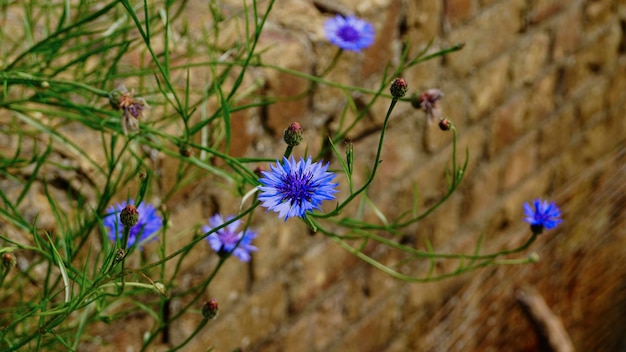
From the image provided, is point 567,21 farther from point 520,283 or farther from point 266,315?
point 266,315

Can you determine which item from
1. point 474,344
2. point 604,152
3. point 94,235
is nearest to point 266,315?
point 94,235

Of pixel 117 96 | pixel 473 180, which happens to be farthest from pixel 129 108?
pixel 473 180

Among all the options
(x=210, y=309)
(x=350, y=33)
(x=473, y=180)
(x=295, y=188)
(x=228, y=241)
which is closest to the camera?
(x=295, y=188)

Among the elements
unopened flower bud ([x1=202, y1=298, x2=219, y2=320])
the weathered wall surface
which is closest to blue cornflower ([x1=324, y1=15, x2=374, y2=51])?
the weathered wall surface

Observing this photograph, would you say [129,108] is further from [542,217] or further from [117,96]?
[542,217]

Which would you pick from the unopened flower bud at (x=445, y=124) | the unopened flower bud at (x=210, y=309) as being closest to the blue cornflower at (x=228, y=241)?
the unopened flower bud at (x=210, y=309)

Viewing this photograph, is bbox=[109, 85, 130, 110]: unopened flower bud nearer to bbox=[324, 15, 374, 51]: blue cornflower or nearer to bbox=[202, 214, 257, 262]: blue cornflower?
bbox=[202, 214, 257, 262]: blue cornflower
